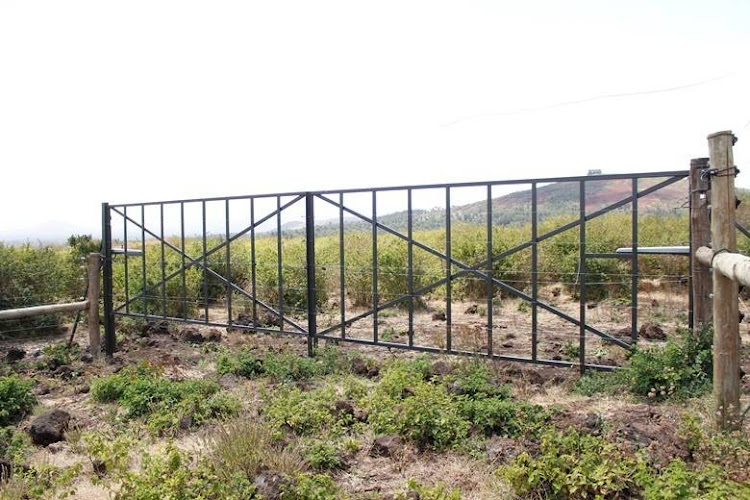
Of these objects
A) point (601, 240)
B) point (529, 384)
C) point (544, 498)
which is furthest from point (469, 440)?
point (601, 240)

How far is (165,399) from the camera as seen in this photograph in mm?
5844

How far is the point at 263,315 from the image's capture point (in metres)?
11.7

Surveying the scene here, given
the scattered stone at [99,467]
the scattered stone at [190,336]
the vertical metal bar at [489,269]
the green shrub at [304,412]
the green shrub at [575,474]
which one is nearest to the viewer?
the green shrub at [575,474]

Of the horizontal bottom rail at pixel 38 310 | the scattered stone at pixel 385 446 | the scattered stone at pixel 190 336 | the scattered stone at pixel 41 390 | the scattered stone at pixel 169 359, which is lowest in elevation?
the scattered stone at pixel 41 390

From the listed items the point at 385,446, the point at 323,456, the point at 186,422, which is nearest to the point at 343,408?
the point at 385,446

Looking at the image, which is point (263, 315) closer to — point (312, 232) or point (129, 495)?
point (312, 232)

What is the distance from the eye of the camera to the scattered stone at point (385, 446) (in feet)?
14.8

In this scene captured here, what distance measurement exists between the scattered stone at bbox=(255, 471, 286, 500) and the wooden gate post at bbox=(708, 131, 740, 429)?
3.35 m

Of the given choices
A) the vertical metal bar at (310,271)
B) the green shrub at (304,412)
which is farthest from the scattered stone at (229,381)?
the vertical metal bar at (310,271)

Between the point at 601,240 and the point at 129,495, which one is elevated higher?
the point at 601,240

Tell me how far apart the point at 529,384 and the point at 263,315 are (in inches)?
266

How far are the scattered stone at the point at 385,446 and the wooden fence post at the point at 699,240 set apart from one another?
321 centimetres

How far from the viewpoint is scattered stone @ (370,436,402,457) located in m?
4.52

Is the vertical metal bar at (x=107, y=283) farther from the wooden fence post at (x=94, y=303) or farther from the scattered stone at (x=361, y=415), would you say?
the scattered stone at (x=361, y=415)
